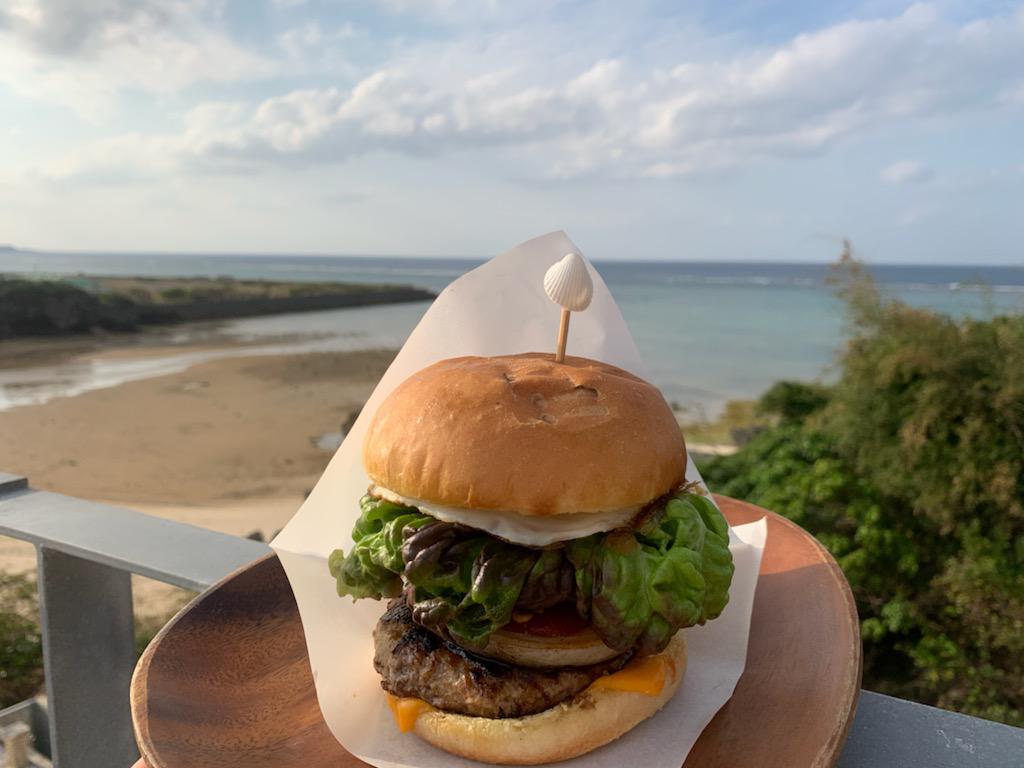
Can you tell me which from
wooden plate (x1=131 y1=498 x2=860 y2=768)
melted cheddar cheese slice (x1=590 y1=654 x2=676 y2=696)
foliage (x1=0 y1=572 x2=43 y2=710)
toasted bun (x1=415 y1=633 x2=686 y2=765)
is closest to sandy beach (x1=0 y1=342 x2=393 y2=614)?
foliage (x1=0 y1=572 x2=43 y2=710)

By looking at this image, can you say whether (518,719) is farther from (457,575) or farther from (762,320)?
(762,320)

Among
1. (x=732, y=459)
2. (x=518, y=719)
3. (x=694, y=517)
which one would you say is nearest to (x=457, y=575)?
(x=518, y=719)

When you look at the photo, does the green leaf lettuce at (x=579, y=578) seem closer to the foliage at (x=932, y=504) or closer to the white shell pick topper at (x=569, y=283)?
the white shell pick topper at (x=569, y=283)

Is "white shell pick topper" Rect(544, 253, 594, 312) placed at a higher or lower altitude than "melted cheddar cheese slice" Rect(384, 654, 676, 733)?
higher

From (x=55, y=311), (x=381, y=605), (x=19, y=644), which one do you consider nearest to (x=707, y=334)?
(x=55, y=311)

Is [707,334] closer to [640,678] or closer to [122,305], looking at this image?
[122,305]

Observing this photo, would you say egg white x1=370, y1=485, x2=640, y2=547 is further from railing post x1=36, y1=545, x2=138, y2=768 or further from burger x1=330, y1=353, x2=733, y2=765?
railing post x1=36, y1=545, x2=138, y2=768
